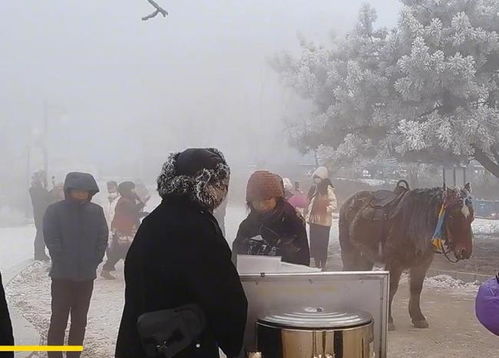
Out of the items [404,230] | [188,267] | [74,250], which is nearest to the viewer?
[188,267]

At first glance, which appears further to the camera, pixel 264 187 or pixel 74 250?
pixel 264 187

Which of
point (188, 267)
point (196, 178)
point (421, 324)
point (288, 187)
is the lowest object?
point (421, 324)

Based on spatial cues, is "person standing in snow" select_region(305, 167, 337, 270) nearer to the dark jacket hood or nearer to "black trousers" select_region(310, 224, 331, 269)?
"black trousers" select_region(310, 224, 331, 269)

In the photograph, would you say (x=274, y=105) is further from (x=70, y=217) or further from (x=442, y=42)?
(x=70, y=217)

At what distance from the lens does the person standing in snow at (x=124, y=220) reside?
9.41 feet

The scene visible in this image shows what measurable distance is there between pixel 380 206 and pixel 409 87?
0.66 m

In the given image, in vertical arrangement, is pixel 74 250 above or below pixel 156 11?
below

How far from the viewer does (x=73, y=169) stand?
287cm

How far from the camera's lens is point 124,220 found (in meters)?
2.93

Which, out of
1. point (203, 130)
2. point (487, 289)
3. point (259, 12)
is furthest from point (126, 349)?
point (259, 12)

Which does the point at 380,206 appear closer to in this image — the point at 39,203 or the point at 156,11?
the point at 156,11

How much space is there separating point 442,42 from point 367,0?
18.2 inches

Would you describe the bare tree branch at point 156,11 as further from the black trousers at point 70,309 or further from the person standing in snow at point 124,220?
the black trousers at point 70,309

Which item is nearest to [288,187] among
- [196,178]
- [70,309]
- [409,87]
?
[409,87]
